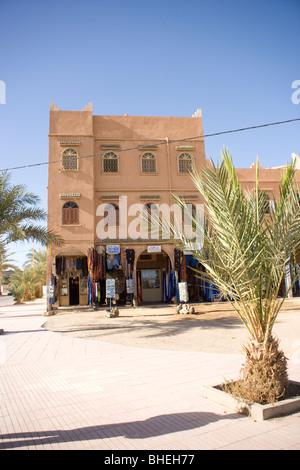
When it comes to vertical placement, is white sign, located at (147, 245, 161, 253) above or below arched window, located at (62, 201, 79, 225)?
below

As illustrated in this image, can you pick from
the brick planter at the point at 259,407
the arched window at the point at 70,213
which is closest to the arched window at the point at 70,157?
the arched window at the point at 70,213

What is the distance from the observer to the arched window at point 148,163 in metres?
20.6

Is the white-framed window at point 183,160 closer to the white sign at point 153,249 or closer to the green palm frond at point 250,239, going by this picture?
the white sign at point 153,249

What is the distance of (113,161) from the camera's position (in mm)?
20375

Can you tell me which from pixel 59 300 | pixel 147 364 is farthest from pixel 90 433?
pixel 59 300

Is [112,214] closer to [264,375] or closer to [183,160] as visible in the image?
[183,160]

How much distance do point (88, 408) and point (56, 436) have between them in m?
0.83

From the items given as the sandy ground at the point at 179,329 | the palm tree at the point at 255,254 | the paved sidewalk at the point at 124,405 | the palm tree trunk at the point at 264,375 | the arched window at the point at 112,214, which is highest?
the arched window at the point at 112,214

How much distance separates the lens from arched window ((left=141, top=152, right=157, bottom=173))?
67.6 ft

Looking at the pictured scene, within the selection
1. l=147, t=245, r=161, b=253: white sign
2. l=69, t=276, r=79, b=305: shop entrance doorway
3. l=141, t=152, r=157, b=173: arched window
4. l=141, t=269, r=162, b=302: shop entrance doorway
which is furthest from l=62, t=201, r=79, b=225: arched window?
l=141, t=269, r=162, b=302: shop entrance doorway

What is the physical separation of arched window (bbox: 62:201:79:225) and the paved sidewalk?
11.8 m

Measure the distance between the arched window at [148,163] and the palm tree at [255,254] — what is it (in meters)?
16.7

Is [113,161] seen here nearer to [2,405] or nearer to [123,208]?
[123,208]

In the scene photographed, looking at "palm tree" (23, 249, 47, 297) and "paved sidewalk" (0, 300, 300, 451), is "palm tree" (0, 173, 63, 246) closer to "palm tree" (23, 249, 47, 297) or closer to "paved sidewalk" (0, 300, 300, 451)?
"paved sidewalk" (0, 300, 300, 451)
